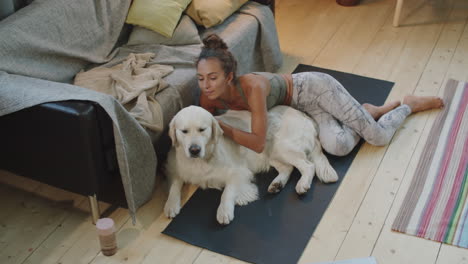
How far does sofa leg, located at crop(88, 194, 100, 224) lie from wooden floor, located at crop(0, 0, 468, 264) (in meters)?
0.05

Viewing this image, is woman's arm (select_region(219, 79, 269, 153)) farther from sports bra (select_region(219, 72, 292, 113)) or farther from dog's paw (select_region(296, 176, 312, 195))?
dog's paw (select_region(296, 176, 312, 195))

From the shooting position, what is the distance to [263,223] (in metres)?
2.51

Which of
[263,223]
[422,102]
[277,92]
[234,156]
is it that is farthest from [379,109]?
[263,223]

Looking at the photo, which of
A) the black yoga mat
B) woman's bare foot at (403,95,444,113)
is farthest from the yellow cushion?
woman's bare foot at (403,95,444,113)

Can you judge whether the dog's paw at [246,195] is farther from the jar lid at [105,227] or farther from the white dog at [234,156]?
the jar lid at [105,227]

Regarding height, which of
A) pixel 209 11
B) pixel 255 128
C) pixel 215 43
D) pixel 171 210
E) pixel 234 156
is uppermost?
pixel 215 43

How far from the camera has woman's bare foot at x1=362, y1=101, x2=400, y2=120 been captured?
307cm

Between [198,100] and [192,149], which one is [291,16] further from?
[192,149]

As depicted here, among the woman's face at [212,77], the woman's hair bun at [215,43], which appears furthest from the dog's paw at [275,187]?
the woman's hair bun at [215,43]

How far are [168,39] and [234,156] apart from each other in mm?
777

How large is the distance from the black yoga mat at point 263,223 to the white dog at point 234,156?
1.6 inches

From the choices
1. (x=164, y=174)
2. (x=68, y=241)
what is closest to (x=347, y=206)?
(x=164, y=174)

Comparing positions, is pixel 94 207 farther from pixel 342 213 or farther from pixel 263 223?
pixel 342 213

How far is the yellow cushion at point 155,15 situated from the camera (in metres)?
3.04
